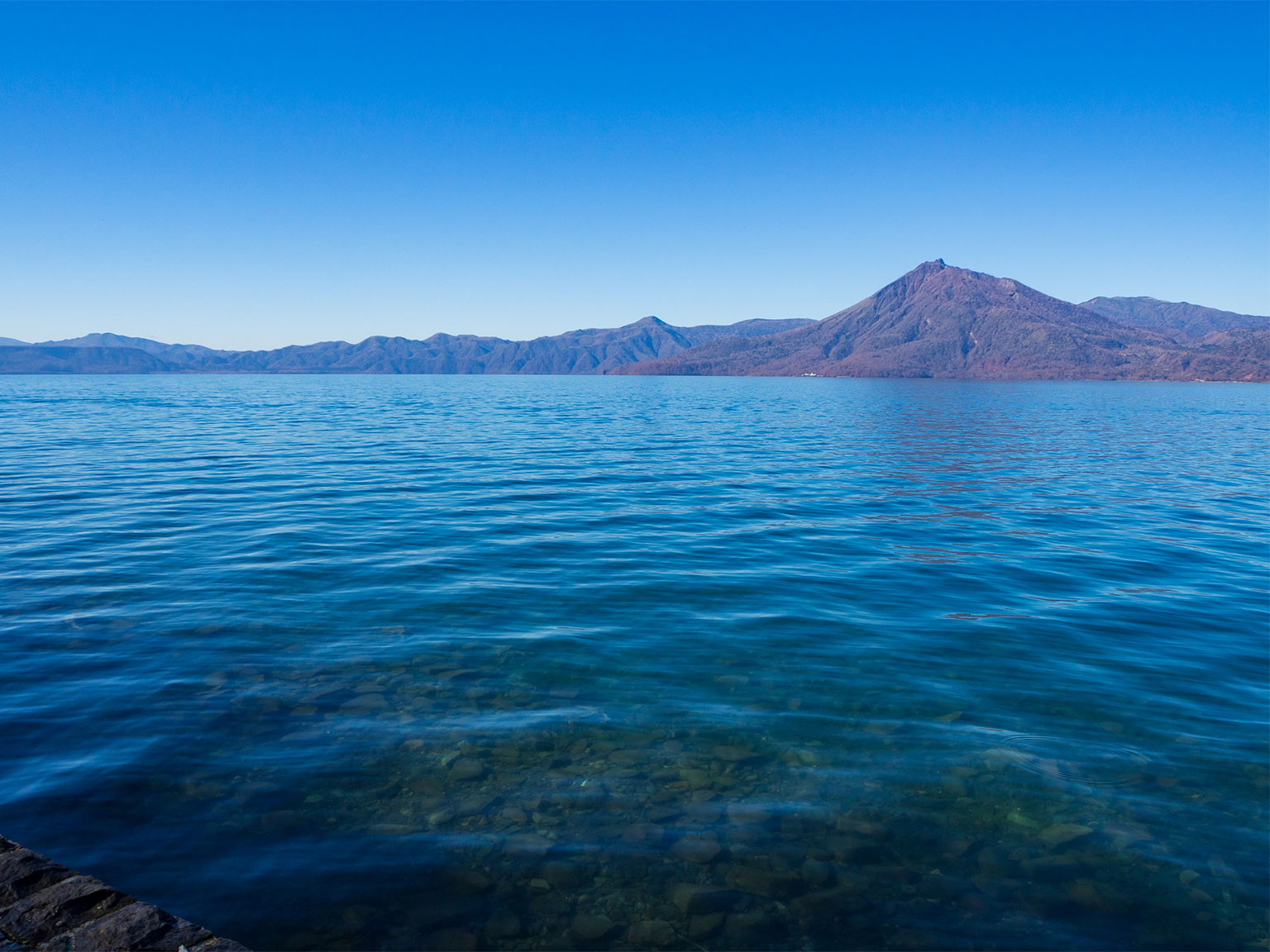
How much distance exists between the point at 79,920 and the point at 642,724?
18.6 feet

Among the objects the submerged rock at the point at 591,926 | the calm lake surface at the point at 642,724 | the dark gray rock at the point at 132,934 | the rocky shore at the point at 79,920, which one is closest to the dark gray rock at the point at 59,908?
the rocky shore at the point at 79,920

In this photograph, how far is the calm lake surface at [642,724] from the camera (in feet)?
19.4

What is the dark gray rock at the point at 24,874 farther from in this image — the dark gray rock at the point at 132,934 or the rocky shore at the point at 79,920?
the dark gray rock at the point at 132,934

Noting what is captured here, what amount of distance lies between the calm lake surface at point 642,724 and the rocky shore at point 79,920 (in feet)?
3.46

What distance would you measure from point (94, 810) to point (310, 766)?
1895 millimetres

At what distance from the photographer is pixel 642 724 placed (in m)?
8.74

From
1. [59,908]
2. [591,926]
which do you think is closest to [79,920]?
[59,908]

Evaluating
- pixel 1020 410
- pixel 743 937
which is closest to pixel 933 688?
pixel 743 937

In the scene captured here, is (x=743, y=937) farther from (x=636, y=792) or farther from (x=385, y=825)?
(x=385, y=825)

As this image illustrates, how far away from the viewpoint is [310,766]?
297 inches

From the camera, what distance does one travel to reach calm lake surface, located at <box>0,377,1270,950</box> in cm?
591

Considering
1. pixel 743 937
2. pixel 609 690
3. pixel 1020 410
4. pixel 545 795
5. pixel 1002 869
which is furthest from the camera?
pixel 1020 410

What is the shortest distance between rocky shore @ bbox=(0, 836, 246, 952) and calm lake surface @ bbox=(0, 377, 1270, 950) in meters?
1.05

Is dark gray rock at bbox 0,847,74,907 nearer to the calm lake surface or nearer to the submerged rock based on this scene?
the calm lake surface
